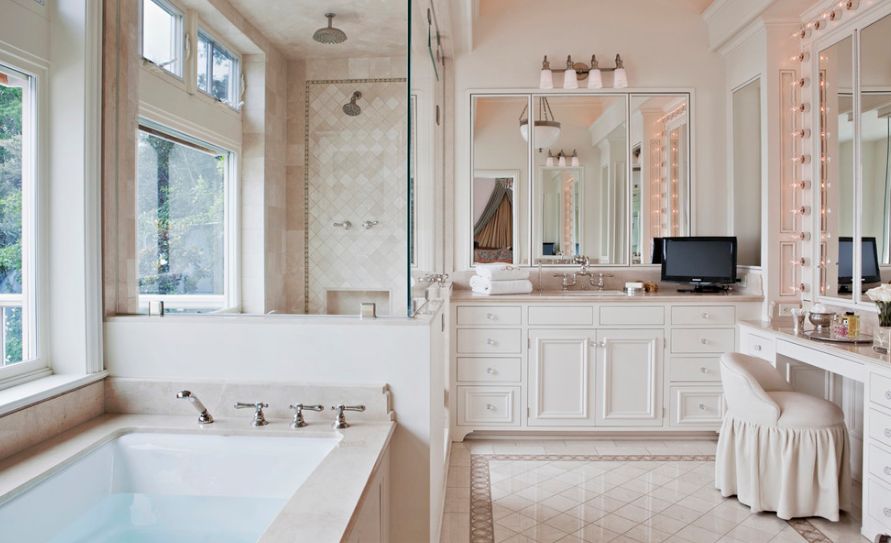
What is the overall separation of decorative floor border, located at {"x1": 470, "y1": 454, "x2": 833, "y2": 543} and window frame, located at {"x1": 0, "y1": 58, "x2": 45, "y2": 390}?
1732mm

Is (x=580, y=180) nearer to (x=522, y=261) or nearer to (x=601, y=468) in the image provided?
(x=522, y=261)

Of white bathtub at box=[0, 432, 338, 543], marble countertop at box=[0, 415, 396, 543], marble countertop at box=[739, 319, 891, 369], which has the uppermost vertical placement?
marble countertop at box=[739, 319, 891, 369]

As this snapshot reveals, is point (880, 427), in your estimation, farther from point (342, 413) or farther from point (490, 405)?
point (342, 413)

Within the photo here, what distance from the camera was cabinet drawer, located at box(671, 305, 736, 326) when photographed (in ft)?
10.7

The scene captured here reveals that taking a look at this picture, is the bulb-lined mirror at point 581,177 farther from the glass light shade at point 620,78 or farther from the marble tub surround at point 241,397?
the marble tub surround at point 241,397

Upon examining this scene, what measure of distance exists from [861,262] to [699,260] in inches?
37.9

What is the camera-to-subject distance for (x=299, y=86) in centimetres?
207

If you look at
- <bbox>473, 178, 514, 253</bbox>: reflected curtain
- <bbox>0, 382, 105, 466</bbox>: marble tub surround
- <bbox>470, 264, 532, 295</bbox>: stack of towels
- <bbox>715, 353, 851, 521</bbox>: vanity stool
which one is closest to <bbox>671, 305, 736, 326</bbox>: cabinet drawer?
<bbox>715, 353, 851, 521</bbox>: vanity stool

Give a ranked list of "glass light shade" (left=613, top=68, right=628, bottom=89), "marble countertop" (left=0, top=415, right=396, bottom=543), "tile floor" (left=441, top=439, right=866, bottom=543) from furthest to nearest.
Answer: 1. "glass light shade" (left=613, top=68, right=628, bottom=89)
2. "tile floor" (left=441, top=439, right=866, bottom=543)
3. "marble countertop" (left=0, top=415, right=396, bottom=543)

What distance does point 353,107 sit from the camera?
208 cm

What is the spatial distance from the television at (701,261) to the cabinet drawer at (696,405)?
0.66m

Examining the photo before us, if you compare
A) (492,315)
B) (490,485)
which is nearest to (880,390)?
(490,485)

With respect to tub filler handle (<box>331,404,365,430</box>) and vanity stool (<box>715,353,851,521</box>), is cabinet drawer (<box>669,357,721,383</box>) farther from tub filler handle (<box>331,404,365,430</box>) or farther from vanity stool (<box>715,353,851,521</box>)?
tub filler handle (<box>331,404,365,430</box>)

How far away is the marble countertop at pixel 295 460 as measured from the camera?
115 cm
